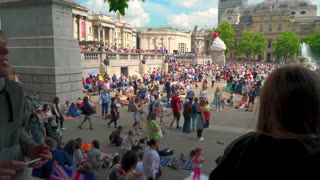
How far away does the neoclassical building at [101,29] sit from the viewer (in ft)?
255

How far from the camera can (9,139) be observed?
1970mm

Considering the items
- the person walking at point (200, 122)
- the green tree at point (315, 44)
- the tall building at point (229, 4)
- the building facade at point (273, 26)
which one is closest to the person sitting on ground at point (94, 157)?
the person walking at point (200, 122)

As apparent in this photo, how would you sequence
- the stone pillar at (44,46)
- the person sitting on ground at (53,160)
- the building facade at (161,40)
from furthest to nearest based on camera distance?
the building facade at (161,40) < the stone pillar at (44,46) < the person sitting on ground at (53,160)

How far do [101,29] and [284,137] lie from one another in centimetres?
9427

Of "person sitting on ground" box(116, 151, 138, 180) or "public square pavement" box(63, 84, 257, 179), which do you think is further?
"public square pavement" box(63, 84, 257, 179)

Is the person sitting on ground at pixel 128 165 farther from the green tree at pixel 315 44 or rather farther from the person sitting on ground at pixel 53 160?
the green tree at pixel 315 44

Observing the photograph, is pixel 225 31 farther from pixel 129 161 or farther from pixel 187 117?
pixel 129 161

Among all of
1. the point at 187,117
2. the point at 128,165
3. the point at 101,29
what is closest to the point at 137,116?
the point at 187,117

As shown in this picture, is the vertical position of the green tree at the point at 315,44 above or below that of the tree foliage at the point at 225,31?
below

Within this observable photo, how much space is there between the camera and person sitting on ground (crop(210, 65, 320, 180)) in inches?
57.3

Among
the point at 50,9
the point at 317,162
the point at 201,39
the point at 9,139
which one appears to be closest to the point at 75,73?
the point at 50,9

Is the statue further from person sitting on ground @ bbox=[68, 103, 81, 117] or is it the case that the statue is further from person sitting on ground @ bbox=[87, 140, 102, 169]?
person sitting on ground @ bbox=[87, 140, 102, 169]

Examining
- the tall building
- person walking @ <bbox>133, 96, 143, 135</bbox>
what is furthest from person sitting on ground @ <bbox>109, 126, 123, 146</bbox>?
the tall building

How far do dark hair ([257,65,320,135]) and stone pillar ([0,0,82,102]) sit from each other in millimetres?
14859
